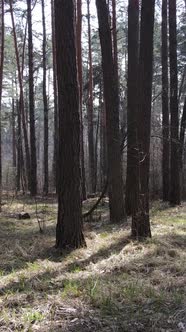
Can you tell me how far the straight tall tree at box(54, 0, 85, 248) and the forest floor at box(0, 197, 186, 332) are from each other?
49 cm

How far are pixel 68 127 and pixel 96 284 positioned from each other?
294 cm

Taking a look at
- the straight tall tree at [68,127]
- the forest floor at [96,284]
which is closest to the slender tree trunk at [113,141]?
the forest floor at [96,284]

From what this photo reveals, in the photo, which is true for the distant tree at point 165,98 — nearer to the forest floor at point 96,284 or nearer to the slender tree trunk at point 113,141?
the slender tree trunk at point 113,141

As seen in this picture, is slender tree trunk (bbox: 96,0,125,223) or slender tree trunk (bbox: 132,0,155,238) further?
slender tree trunk (bbox: 96,0,125,223)

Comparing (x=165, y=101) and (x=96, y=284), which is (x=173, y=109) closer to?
(x=165, y=101)

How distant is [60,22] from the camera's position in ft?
24.8

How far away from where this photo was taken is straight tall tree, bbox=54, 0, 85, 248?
24.8ft

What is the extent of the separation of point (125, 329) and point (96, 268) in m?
2.00

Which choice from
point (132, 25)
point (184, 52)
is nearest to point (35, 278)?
point (132, 25)

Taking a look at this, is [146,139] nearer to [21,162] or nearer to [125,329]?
[125,329]

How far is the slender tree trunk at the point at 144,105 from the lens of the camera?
8.12 metres

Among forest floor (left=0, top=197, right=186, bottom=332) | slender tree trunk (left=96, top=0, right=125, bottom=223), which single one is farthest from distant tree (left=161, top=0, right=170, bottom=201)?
forest floor (left=0, top=197, right=186, bottom=332)

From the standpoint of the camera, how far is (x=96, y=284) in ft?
18.2

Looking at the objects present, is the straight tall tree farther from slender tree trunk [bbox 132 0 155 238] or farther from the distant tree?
the distant tree
